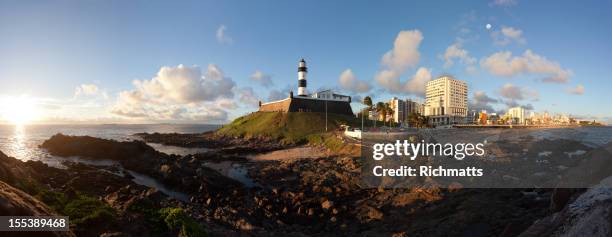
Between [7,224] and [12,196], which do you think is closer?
[7,224]

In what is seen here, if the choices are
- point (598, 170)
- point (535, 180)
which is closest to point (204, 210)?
point (598, 170)

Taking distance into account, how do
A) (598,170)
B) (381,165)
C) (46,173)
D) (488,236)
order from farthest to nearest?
(381,165)
(46,173)
(488,236)
(598,170)

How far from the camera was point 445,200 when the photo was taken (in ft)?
67.2

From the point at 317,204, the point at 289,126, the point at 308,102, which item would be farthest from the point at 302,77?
the point at 317,204

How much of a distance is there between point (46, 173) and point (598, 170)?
1524 inches

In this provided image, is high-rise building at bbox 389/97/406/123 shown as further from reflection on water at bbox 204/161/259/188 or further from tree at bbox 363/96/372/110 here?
reflection on water at bbox 204/161/259/188

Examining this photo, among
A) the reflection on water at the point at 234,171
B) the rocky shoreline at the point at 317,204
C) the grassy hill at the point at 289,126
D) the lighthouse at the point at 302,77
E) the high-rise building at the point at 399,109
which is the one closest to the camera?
the rocky shoreline at the point at 317,204

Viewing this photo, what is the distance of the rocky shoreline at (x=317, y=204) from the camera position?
12.0m

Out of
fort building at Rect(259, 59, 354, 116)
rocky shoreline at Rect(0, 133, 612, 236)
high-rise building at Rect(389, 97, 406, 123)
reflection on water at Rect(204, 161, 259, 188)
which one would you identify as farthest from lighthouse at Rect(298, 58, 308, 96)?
high-rise building at Rect(389, 97, 406, 123)

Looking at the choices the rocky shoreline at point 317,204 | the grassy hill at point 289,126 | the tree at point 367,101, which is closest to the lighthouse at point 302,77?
the grassy hill at point 289,126

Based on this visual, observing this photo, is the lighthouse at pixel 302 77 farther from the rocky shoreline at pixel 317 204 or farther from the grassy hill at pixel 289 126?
the rocky shoreline at pixel 317 204

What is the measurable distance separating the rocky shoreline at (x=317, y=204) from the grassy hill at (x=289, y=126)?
122 feet

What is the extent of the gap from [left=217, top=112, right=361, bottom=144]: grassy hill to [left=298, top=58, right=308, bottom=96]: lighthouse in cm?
1165

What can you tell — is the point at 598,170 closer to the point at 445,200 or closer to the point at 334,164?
the point at 445,200
